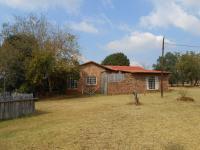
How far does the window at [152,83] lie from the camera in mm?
43000

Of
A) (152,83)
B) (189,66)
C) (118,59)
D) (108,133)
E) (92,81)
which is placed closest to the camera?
(108,133)

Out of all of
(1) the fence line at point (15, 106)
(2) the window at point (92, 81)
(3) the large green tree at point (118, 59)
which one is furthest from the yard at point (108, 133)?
(3) the large green tree at point (118, 59)

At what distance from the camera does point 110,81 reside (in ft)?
134

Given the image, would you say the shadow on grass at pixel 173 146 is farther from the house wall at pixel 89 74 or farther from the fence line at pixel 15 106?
the house wall at pixel 89 74

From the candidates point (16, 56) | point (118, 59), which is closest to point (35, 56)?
point (16, 56)

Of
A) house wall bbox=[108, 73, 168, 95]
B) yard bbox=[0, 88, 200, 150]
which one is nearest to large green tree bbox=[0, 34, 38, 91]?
house wall bbox=[108, 73, 168, 95]

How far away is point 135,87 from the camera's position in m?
41.6

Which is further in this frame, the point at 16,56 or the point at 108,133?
the point at 16,56

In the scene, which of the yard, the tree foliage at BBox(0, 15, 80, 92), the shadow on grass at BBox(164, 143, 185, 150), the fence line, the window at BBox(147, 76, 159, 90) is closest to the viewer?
the shadow on grass at BBox(164, 143, 185, 150)

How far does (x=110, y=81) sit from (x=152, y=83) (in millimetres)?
6249

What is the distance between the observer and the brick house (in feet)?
134

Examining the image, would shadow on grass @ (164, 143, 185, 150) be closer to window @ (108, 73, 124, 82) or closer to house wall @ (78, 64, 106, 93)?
window @ (108, 73, 124, 82)

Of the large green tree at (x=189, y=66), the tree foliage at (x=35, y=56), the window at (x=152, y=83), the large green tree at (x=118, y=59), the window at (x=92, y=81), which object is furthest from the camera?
the large green tree at (x=118, y=59)

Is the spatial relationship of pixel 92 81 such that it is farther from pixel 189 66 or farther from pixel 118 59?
pixel 189 66
